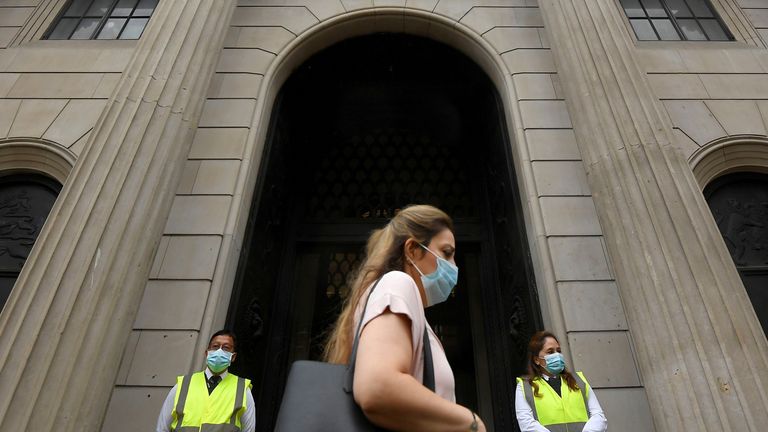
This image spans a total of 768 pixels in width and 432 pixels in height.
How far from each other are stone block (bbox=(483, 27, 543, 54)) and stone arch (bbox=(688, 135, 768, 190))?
3168mm

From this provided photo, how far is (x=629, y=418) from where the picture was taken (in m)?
4.61

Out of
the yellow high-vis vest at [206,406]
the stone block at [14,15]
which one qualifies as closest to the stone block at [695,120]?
the yellow high-vis vest at [206,406]

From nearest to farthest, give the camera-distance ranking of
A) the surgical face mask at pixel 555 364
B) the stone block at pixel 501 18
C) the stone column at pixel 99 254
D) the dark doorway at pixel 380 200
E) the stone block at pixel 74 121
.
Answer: the stone column at pixel 99 254 < the surgical face mask at pixel 555 364 < the stone block at pixel 74 121 < the dark doorway at pixel 380 200 < the stone block at pixel 501 18

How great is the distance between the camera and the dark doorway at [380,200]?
6852mm

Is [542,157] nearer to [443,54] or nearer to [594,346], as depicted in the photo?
[594,346]

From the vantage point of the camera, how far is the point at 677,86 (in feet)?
23.9

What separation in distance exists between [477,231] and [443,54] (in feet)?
11.8

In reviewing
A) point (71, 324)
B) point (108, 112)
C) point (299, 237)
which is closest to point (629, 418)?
point (71, 324)

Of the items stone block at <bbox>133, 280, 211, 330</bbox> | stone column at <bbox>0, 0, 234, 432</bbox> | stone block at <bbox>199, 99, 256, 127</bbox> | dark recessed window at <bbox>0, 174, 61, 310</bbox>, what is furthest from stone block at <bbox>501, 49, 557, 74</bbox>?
dark recessed window at <bbox>0, 174, 61, 310</bbox>

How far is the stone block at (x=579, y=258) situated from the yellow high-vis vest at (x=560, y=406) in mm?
1521

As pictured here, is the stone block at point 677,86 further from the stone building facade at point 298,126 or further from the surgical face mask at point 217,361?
the surgical face mask at point 217,361

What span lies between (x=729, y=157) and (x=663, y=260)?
143 inches

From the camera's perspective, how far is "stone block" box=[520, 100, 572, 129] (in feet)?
22.1

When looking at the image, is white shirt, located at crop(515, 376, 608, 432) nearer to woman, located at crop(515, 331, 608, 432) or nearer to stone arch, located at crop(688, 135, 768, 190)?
woman, located at crop(515, 331, 608, 432)
